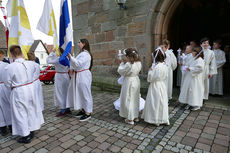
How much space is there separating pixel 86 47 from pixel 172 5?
122 inches

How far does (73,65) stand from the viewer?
10.9 ft

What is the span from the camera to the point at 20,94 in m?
2.66

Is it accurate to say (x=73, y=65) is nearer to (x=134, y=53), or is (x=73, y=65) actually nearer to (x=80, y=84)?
(x=80, y=84)

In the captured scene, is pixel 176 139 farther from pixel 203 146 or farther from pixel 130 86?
pixel 130 86

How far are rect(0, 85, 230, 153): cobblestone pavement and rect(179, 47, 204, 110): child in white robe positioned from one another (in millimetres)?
283

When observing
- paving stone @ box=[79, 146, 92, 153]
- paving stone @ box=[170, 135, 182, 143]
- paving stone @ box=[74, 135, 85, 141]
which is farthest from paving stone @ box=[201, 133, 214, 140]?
paving stone @ box=[74, 135, 85, 141]

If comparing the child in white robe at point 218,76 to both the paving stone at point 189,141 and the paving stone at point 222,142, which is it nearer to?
the paving stone at point 222,142

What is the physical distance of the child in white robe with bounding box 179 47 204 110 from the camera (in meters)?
3.86

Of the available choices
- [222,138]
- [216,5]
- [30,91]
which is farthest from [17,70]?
[216,5]

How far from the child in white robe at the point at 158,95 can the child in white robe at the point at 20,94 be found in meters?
2.30

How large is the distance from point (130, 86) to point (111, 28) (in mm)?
3496

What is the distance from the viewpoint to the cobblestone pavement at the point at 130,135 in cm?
251

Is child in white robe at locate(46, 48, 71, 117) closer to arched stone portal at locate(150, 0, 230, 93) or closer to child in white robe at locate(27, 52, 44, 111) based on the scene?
child in white robe at locate(27, 52, 44, 111)

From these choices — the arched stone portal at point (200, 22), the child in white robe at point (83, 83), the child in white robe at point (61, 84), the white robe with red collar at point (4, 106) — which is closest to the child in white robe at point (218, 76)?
the arched stone portal at point (200, 22)
